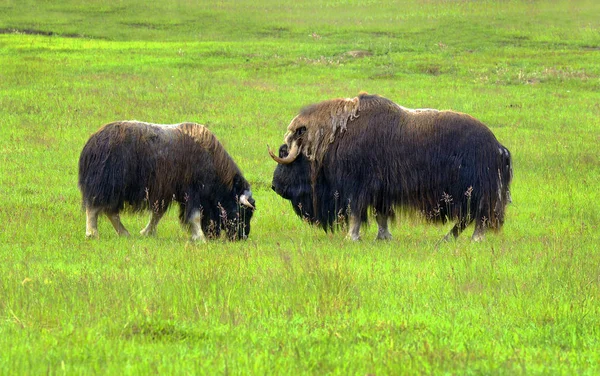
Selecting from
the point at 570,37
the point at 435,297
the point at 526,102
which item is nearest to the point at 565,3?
the point at 570,37

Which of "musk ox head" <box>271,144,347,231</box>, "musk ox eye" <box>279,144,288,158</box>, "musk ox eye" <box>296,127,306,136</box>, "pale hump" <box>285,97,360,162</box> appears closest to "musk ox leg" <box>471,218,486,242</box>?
"musk ox head" <box>271,144,347,231</box>

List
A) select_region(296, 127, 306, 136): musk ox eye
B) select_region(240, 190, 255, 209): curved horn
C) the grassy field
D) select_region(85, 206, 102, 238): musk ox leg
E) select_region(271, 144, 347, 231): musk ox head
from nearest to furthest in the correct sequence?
1. the grassy field
2. select_region(85, 206, 102, 238): musk ox leg
3. select_region(240, 190, 255, 209): curved horn
4. select_region(271, 144, 347, 231): musk ox head
5. select_region(296, 127, 306, 136): musk ox eye

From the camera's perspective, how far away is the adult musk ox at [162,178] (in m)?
9.77

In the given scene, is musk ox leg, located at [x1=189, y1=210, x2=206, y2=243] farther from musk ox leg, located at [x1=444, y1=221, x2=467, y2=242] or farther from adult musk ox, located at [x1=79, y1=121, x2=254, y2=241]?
musk ox leg, located at [x1=444, y1=221, x2=467, y2=242]

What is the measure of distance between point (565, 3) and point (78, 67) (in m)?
26.9

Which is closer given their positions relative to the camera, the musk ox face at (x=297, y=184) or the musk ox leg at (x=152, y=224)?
the musk ox leg at (x=152, y=224)

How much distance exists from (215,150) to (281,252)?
10.2 feet

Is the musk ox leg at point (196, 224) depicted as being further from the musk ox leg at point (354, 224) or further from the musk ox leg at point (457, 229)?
the musk ox leg at point (457, 229)

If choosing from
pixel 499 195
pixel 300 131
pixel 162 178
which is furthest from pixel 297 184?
pixel 499 195

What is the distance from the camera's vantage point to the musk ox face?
10.7m

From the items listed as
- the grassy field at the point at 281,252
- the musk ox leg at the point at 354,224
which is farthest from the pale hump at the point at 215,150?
the musk ox leg at the point at 354,224

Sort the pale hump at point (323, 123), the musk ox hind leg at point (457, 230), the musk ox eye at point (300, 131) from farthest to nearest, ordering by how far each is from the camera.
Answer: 1. the musk ox eye at point (300, 131)
2. the pale hump at point (323, 123)
3. the musk ox hind leg at point (457, 230)

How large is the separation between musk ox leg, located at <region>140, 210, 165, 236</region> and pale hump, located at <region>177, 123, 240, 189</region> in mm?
795

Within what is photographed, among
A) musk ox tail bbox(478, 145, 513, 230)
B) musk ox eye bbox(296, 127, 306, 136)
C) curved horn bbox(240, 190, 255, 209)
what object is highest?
musk ox eye bbox(296, 127, 306, 136)
